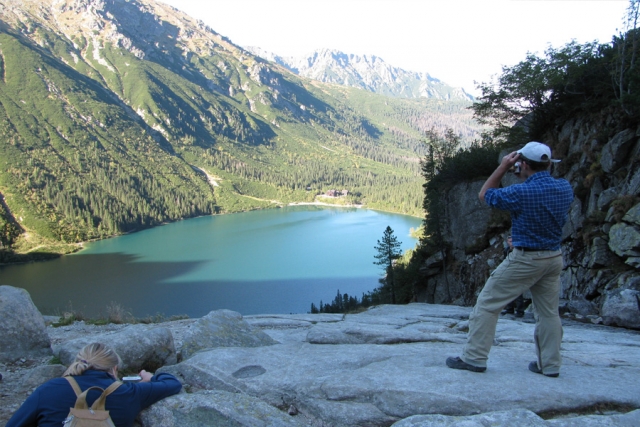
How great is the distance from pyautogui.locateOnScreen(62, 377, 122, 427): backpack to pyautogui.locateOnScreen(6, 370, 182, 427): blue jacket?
0.07 metres

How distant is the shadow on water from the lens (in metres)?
51.3

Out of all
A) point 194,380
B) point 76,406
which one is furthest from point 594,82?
point 76,406

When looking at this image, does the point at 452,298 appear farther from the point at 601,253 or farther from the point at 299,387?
the point at 299,387

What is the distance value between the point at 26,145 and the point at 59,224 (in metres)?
58.9

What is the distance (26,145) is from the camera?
517ft

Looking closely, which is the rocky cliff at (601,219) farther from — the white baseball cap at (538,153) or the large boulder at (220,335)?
the large boulder at (220,335)

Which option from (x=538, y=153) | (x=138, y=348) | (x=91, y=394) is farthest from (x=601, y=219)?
(x=91, y=394)

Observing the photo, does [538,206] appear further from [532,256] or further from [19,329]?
[19,329]

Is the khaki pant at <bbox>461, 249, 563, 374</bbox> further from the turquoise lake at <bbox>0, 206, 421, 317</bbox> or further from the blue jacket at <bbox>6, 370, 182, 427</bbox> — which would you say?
the turquoise lake at <bbox>0, 206, 421, 317</bbox>

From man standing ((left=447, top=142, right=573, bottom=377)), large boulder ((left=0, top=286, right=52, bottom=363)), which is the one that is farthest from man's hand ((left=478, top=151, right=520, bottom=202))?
large boulder ((left=0, top=286, right=52, bottom=363))

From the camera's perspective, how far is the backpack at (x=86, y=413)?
3.71 metres

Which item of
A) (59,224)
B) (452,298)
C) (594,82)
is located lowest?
(59,224)

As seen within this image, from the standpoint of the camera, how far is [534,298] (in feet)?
16.2

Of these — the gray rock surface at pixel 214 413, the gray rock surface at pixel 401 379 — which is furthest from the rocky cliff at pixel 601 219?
the gray rock surface at pixel 214 413
